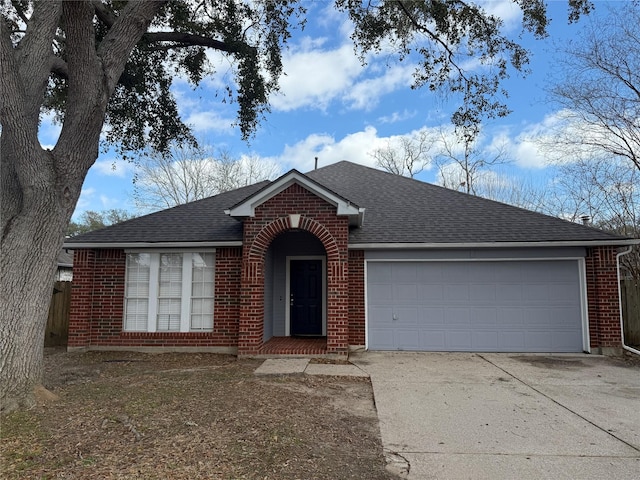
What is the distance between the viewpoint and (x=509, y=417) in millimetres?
5078

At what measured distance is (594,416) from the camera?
16.9 feet

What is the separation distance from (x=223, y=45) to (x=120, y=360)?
7.80 meters

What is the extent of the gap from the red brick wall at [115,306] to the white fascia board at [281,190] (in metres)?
1.17

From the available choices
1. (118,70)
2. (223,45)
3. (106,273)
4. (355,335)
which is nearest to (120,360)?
(106,273)

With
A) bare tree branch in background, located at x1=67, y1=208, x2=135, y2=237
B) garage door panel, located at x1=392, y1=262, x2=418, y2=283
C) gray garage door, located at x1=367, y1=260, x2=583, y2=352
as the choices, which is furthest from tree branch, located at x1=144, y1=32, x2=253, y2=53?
bare tree branch in background, located at x1=67, y1=208, x2=135, y2=237

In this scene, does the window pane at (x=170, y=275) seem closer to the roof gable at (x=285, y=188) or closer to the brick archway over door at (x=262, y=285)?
the brick archway over door at (x=262, y=285)

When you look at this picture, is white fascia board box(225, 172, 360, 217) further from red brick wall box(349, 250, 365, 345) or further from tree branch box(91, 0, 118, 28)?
tree branch box(91, 0, 118, 28)

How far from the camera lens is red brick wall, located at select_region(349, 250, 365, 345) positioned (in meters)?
9.48

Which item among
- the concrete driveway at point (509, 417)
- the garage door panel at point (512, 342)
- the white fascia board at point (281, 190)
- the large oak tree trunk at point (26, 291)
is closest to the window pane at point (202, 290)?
the white fascia board at point (281, 190)

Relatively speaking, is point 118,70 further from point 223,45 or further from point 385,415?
point 385,415

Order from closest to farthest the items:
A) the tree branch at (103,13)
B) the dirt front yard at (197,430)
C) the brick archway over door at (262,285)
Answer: the dirt front yard at (197,430) < the tree branch at (103,13) < the brick archway over door at (262,285)

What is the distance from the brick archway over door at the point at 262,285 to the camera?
8.68 m

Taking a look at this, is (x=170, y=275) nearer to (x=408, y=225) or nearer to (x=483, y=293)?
(x=408, y=225)

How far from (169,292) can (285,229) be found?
3374 millimetres
